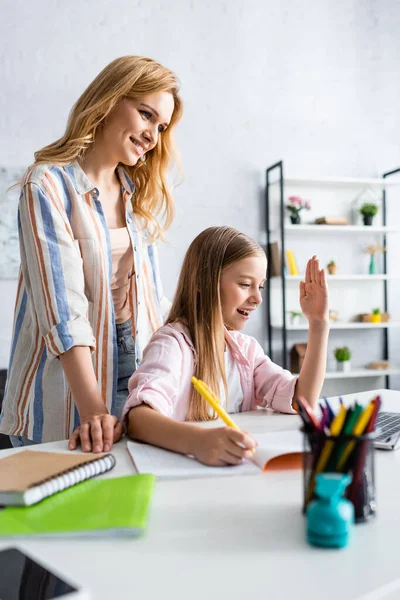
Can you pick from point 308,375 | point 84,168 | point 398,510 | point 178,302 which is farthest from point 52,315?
point 398,510

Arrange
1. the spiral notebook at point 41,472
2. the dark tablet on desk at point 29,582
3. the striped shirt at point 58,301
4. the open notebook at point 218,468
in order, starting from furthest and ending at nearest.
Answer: the striped shirt at point 58,301 < the open notebook at point 218,468 < the spiral notebook at point 41,472 < the dark tablet on desk at point 29,582

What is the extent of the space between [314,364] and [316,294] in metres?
0.15

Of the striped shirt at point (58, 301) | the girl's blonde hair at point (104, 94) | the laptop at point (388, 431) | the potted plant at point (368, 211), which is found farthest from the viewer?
the potted plant at point (368, 211)

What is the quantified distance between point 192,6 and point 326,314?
9.98 feet

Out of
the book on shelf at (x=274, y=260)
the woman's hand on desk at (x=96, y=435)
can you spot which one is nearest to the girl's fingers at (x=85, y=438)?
the woman's hand on desk at (x=96, y=435)

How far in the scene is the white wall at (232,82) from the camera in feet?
11.1

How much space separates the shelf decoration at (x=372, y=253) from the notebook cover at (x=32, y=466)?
336 cm

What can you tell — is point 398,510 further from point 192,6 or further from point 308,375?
point 192,6

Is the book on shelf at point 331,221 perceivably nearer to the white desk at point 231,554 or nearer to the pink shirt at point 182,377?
the pink shirt at point 182,377

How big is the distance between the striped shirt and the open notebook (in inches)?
13.9

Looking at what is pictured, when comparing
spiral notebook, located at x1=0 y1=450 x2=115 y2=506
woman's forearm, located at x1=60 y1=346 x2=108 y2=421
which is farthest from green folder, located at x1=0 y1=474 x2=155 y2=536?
woman's forearm, located at x1=60 y1=346 x2=108 y2=421

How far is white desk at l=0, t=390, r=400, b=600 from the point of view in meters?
0.52

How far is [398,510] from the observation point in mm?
708

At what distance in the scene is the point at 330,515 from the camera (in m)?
0.60
